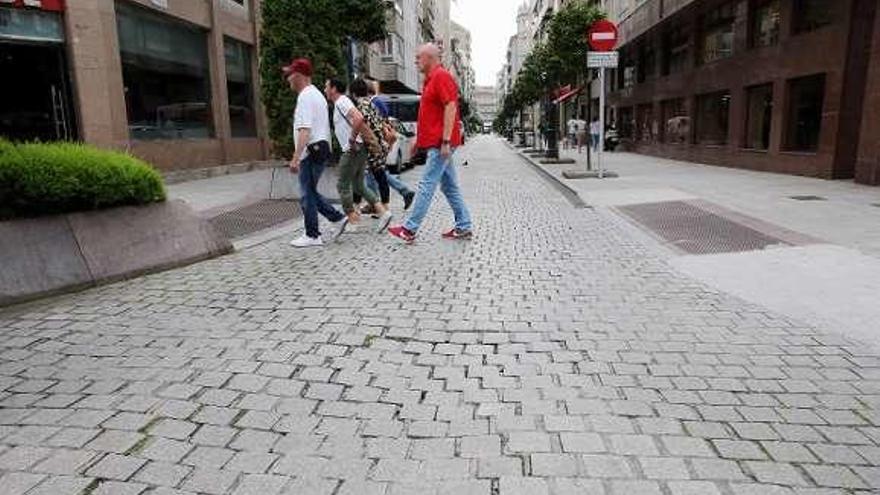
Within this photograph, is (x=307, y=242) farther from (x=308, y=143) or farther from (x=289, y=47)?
(x=289, y=47)

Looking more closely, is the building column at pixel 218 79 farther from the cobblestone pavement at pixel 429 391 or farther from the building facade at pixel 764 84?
the building facade at pixel 764 84

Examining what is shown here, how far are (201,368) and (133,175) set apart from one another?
3.05 m

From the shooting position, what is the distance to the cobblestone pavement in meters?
2.57

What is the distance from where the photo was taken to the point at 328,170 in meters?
12.3

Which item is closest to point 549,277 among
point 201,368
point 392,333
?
point 392,333

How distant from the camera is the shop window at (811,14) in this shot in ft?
46.3

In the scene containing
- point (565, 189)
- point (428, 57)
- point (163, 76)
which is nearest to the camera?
point (428, 57)

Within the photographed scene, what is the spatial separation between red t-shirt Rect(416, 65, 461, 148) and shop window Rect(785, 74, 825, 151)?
10439 millimetres

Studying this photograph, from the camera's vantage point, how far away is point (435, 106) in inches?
284

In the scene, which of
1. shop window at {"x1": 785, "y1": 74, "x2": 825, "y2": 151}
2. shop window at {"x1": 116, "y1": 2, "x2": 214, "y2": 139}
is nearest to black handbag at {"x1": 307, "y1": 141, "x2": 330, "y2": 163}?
shop window at {"x1": 116, "y1": 2, "x2": 214, "y2": 139}

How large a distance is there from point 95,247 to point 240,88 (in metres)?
15.8

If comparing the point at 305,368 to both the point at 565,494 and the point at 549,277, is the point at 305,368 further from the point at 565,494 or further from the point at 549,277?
the point at 549,277

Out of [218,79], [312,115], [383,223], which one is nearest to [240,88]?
[218,79]

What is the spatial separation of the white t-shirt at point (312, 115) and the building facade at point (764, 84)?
400 inches
